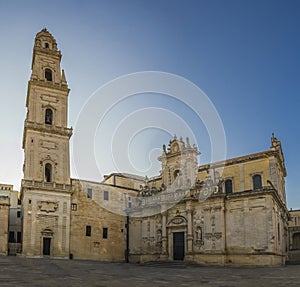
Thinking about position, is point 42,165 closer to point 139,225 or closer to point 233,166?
point 139,225

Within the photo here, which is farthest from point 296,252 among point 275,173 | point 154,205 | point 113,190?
point 113,190

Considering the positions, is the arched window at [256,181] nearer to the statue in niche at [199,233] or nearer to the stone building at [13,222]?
the statue in niche at [199,233]

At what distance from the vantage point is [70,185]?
44844 mm

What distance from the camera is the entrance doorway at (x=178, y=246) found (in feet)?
134

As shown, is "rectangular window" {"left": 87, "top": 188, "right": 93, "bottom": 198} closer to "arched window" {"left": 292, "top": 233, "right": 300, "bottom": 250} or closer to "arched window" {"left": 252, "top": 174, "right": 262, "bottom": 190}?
"arched window" {"left": 252, "top": 174, "right": 262, "bottom": 190}

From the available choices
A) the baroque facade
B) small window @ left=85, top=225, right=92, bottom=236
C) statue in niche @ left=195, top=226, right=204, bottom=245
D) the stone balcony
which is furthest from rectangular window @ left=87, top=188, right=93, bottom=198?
statue in niche @ left=195, top=226, right=204, bottom=245

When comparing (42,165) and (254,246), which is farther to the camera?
(42,165)

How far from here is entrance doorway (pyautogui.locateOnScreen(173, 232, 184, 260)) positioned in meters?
40.8

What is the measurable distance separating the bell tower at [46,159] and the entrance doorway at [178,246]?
36.9 feet

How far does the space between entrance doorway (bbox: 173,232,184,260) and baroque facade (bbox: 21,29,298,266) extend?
0.10 meters

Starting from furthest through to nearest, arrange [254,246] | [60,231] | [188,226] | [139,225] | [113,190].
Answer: [113,190] < [139,225] < [60,231] < [188,226] < [254,246]

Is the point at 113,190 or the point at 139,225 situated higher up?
the point at 113,190

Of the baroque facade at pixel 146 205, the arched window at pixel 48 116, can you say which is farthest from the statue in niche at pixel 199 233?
the arched window at pixel 48 116

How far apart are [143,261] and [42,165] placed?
14944 mm
